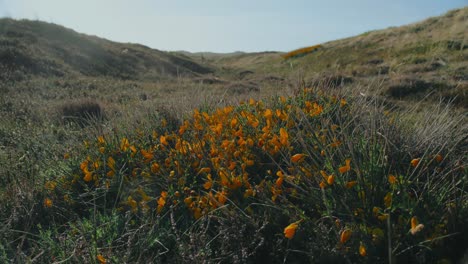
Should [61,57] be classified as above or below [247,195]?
above

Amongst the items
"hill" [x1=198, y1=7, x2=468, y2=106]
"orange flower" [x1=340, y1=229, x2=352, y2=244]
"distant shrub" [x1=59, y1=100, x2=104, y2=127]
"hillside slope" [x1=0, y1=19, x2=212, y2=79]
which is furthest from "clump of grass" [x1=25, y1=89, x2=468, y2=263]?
"hillside slope" [x1=0, y1=19, x2=212, y2=79]

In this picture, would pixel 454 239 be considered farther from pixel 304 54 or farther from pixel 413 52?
pixel 304 54

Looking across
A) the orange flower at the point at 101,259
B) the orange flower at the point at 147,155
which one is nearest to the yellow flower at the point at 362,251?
the orange flower at the point at 101,259

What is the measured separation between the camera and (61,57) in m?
18.8

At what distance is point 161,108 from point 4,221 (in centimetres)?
213

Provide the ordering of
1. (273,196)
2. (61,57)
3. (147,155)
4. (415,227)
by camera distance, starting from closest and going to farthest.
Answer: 1. (415,227)
2. (273,196)
3. (147,155)
4. (61,57)

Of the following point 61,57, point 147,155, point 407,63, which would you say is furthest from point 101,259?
point 61,57

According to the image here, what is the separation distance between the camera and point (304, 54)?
32219 mm

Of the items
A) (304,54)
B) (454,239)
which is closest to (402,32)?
(304,54)

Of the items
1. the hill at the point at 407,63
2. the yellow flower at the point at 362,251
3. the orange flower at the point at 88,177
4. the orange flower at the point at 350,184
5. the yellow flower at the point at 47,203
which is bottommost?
the yellow flower at the point at 47,203

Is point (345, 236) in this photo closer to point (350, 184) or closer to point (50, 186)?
point (350, 184)

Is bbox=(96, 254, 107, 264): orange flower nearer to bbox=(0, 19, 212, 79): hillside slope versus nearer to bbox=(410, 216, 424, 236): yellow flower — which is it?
bbox=(410, 216, 424, 236): yellow flower

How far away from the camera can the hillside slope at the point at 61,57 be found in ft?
48.7

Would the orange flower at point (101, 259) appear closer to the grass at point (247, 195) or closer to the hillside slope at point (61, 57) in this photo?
the grass at point (247, 195)
